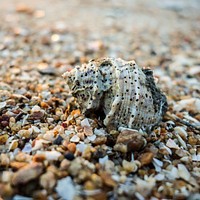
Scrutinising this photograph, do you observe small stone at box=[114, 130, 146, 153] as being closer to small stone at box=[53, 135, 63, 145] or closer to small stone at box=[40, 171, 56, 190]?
small stone at box=[53, 135, 63, 145]

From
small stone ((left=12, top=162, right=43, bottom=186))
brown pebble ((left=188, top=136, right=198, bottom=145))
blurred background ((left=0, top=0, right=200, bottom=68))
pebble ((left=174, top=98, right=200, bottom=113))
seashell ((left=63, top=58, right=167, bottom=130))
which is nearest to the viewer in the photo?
small stone ((left=12, top=162, right=43, bottom=186))

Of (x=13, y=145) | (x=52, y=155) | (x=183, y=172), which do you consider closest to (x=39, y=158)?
(x=52, y=155)

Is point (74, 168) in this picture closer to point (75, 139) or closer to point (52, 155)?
point (52, 155)

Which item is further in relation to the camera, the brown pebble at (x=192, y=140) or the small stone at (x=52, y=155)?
the brown pebble at (x=192, y=140)

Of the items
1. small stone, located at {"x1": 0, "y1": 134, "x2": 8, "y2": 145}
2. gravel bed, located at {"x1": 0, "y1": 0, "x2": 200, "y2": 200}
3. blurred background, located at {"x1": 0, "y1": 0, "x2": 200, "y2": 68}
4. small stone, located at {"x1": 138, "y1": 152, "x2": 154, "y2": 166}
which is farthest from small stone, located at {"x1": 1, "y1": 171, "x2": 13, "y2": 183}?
blurred background, located at {"x1": 0, "y1": 0, "x2": 200, "y2": 68}

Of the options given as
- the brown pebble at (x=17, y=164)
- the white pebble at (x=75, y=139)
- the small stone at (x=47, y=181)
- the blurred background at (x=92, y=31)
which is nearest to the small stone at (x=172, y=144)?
the white pebble at (x=75, y=139)

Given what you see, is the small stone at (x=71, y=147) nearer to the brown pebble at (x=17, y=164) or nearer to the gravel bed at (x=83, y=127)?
the gravel bed at (x=83, y=127)

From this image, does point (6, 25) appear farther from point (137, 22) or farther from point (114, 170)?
point (114, 170)

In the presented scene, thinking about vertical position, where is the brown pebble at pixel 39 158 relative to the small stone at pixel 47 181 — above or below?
above
